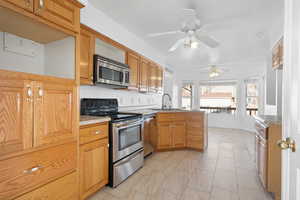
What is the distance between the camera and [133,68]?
3199 mm

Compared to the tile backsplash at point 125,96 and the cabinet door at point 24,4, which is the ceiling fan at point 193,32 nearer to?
the tile backsplash at point 125,96

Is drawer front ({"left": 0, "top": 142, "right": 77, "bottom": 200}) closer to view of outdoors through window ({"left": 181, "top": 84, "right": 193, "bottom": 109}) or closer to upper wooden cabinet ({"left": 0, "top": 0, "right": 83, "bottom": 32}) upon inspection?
upper wooden cabinet ({"left": 0, "top": 0, "right": 83, "bottom": 32})

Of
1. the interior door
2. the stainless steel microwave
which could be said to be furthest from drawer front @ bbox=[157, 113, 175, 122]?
the interior door

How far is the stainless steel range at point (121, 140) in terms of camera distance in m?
2.02

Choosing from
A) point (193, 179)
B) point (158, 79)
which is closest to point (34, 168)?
point (193, 179)

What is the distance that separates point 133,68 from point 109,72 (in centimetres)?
87

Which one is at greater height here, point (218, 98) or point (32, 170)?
point (218, 98)

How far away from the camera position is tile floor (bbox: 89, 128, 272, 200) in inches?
74.4

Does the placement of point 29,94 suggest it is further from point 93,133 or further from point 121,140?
point 121,140

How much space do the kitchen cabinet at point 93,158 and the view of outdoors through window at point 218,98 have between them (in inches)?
232

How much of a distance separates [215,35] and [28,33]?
142 inches

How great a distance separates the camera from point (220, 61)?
6.03 m

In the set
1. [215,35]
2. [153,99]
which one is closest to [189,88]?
[153,99]

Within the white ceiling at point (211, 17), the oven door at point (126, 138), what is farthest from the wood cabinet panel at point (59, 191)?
the white ceiling at point (211, 17)
